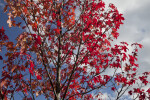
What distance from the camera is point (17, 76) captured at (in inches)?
223

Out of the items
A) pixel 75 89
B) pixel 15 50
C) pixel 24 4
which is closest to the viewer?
pixel 15 50

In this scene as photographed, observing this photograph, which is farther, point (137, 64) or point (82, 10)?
point (137, 64)

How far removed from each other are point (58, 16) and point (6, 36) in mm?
2471

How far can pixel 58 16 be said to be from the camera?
712 centimetres

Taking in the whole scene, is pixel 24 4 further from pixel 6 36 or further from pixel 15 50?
pixel 15 50

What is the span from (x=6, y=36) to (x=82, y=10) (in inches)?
135

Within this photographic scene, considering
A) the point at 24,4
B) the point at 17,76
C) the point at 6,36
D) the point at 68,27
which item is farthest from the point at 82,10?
the point at 17,76

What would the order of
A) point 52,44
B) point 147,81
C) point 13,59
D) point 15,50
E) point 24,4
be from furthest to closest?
point 147,81, point 52,44, point 13,59, point 24,4, point 15,50

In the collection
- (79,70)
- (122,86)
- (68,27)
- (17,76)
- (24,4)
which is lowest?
(17,76)

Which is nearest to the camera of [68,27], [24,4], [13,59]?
[24,4]

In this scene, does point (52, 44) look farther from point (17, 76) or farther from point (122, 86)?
point (122, 86)

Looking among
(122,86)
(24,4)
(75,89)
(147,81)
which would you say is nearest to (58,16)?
(24,4)

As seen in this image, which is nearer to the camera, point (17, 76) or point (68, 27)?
point (17, 76)

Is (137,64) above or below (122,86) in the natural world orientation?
above
